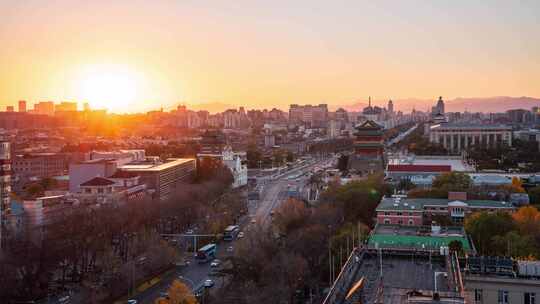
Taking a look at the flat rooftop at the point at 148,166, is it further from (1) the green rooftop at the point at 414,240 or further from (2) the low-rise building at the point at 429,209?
(1) the green rooftop at the point at 414,240

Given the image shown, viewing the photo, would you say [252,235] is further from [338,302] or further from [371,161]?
[371,161]

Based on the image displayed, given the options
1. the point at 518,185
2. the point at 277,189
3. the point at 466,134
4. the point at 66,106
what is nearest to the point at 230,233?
the point at 518,185

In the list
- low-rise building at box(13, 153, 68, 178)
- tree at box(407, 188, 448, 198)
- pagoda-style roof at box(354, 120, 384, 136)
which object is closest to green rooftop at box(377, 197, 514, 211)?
tree at box(407, 188, 448, 198)

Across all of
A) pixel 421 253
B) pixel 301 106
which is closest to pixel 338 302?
pixel 421 253

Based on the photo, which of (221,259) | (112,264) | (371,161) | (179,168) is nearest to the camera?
(112,264)

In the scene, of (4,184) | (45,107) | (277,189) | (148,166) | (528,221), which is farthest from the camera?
(45,107)

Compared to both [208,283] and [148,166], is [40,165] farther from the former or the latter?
[208,283]

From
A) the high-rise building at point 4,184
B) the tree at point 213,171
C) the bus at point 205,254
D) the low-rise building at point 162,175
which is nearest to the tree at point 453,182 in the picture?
the bus at point 205,254
